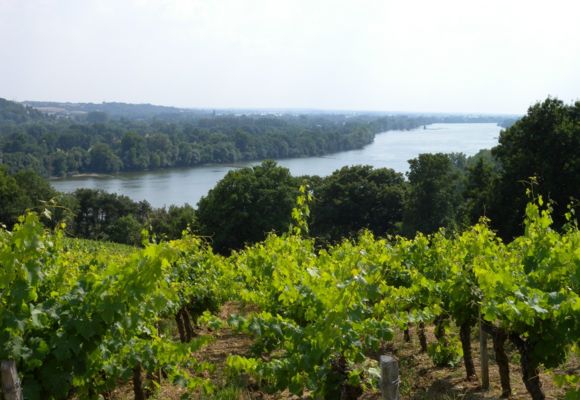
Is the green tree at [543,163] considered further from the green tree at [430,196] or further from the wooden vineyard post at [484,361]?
the wooden vineyard post at [484,361]

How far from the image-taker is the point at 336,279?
16.0 feet

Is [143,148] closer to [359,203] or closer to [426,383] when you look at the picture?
[359,203]

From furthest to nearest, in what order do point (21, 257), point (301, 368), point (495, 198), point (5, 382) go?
point (495, 198) < point (301, 368) < point (21, 257) < point (5, 382)

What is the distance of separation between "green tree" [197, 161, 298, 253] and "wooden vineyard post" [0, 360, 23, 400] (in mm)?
32650

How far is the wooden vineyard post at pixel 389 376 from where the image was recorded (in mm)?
4105

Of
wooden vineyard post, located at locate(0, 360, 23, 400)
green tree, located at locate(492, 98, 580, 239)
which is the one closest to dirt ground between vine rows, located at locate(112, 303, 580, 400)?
wooden vineyard post, located at locate(0, 360, 23, 400)

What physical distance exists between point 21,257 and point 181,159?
131 m

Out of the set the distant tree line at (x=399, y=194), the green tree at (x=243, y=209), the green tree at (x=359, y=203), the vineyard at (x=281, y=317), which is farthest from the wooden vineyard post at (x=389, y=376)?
the green tree at (x=359, y=203)

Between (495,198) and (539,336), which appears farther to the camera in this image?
(495,198)

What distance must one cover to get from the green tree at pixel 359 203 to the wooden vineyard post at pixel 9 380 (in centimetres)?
3943

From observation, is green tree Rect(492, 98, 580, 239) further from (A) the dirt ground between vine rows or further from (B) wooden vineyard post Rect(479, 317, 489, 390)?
(B) wooden vineyard post Rect(479, 317, 489, 390)

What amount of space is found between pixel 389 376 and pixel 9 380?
9.19ft

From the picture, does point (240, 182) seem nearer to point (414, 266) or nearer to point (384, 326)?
point (414, 266)

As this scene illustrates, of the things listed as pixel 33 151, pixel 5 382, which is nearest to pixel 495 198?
pixel 5 382
